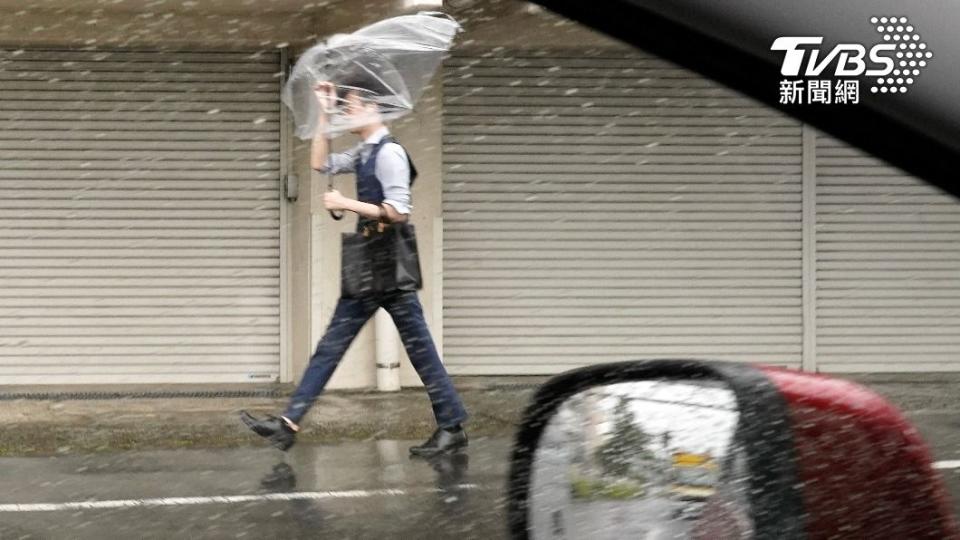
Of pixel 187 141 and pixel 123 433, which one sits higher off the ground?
pixel 187 141

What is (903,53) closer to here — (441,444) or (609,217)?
(441,444)

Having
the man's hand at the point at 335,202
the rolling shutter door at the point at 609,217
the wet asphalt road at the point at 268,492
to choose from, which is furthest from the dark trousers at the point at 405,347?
the rolling shutter door at the point at 609,217

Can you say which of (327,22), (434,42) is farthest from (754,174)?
(434,42)

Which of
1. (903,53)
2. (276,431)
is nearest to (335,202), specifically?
(276,431)

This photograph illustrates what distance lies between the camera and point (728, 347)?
1275 centimetres

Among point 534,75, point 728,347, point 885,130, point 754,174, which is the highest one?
point 885,130

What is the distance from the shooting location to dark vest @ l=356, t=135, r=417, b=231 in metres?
7.83

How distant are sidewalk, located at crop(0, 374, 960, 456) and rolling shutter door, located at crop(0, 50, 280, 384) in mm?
410

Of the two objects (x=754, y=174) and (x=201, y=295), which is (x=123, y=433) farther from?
(x=754, y=174)

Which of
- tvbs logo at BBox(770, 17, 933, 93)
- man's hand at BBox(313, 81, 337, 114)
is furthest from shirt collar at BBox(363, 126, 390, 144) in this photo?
tvbs logo at BBox(770, 17, 933, 93)

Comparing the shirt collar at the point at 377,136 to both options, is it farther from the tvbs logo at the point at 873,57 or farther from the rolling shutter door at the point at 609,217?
the tvbs logo at the point at 873,57

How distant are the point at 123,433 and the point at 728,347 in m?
5.65

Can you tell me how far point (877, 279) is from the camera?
12922 millimetres

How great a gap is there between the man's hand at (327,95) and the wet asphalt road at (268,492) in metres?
1.89
